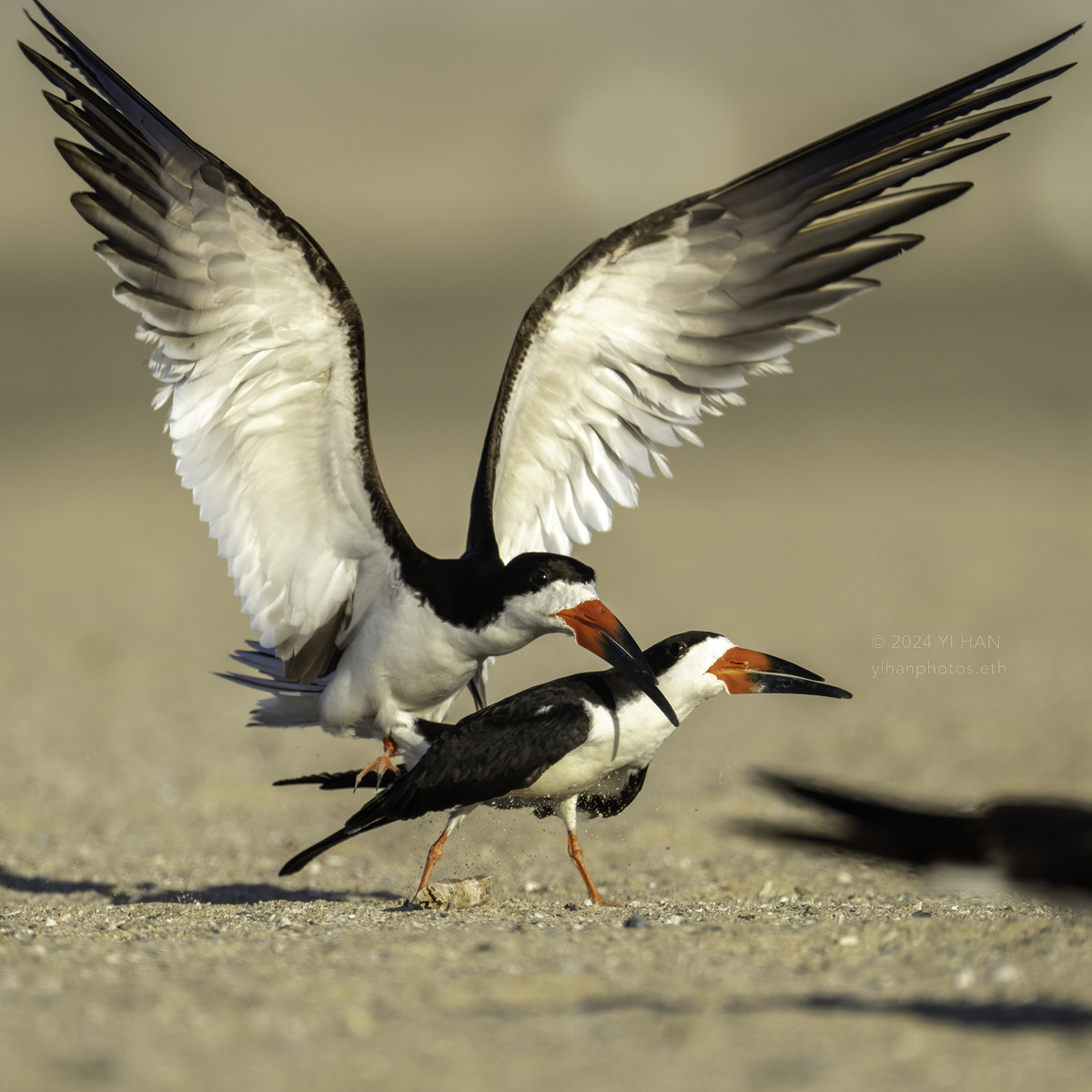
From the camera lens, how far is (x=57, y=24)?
588 centimetres

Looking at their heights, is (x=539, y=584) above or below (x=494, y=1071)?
above

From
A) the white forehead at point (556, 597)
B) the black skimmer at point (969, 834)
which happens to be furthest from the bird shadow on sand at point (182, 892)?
the black skimmer at point (969, 834)

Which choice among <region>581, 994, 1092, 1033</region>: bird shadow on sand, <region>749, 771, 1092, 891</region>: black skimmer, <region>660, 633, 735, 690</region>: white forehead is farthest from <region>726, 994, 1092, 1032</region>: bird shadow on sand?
<region>660, 633, 735, 690</region>: white forehead

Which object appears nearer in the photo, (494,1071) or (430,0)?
(494,1071)

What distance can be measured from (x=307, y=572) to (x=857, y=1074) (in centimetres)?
389

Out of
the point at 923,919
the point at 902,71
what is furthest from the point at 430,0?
the point at 923,919

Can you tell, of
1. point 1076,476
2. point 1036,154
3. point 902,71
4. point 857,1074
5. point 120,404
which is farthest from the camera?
point 902,71

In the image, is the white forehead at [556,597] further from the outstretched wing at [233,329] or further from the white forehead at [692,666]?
the outstretched wing at [233,329]

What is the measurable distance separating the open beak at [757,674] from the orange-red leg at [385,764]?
1.52 metres

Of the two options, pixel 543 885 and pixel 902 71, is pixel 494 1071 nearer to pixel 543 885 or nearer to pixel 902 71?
pixel 543 885

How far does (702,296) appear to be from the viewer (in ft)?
22.0

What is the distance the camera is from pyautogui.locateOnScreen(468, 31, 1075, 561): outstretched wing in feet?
20.6

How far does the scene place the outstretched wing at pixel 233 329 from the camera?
5.79 m

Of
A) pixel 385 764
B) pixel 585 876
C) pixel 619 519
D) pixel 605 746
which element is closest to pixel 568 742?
pixel 605 746
